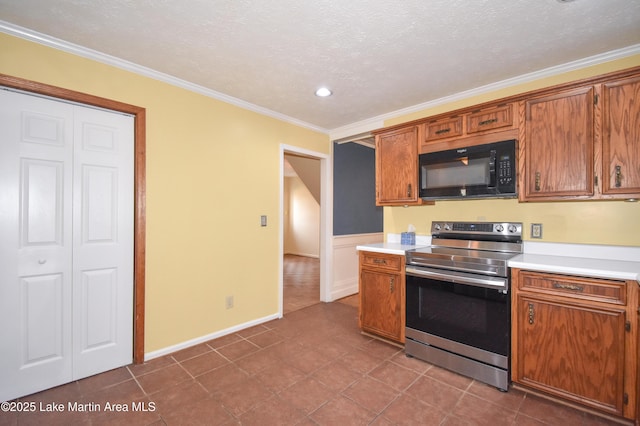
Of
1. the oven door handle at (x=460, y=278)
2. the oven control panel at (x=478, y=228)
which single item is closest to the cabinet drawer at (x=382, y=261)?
the oven door handle at (x=460, y=278)

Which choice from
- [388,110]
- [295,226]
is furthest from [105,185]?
[295,226]

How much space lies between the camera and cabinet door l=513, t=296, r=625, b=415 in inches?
69.2

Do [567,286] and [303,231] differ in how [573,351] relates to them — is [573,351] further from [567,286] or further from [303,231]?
[303,231]

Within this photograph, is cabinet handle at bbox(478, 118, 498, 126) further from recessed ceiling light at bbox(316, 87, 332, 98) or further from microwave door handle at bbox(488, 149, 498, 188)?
recessed ceiling light at bbox(316, 87, 332, 98)

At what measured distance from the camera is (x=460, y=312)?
7.55 ft

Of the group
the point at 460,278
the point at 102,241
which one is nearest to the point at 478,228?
the point at 460,278

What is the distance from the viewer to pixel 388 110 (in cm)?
340

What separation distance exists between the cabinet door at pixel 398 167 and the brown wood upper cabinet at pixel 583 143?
93 centimetres

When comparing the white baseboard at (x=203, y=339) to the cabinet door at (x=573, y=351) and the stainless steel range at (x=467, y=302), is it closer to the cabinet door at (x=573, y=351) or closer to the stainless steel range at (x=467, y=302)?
the stainless steel range at (x=467, y=302)

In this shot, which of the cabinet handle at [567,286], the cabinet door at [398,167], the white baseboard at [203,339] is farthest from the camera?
the cabinet door at [398,167]

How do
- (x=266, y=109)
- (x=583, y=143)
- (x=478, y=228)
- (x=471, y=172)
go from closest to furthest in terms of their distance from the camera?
(x=583, y=143) < (x=471, y=172) < (x=478, y=228) < (x=266, y=109)

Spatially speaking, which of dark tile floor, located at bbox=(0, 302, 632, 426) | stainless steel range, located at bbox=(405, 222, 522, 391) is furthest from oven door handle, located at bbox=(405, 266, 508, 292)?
dark tile floor, located at bbox=(0, 302, 632, 426)

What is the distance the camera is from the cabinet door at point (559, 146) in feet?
6.82

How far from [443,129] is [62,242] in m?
3.33
